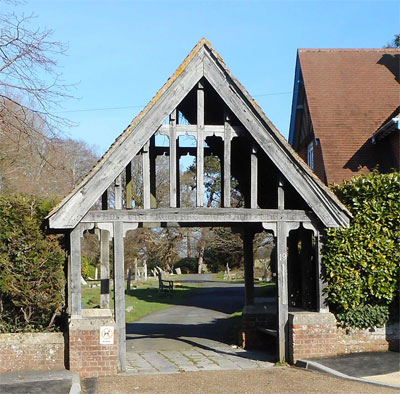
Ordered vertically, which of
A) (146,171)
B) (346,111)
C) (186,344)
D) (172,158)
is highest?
(346,111)

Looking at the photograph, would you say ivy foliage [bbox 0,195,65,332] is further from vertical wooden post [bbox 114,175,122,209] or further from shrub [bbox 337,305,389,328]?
shrub [bbox 337,305,389,328]

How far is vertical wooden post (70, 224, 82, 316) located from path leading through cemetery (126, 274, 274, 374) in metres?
1.64

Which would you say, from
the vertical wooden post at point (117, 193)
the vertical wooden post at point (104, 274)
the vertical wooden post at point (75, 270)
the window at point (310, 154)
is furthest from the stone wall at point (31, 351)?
the window at point (310, 154)

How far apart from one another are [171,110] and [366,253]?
4.87 m

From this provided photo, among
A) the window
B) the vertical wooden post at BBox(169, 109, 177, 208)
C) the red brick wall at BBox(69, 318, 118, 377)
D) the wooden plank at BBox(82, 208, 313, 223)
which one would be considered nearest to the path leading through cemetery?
the red brick wall at BBox(69, 318, 118, 377)

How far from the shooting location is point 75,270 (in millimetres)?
11078

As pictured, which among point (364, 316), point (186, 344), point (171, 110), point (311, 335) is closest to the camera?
point (171, 110)

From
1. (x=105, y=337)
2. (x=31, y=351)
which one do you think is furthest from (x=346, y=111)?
(x=31, y=351)

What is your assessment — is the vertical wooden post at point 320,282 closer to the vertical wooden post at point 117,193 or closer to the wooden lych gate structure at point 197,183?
the wooden lych gate structure at point 197,183

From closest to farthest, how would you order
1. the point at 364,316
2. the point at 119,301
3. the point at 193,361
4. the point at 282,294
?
the point at 119,301 < the point at 282,294 < the point at 364,316 < the point at 193,361

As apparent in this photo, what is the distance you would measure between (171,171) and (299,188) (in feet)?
8.44

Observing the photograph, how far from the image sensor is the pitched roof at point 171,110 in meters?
11.2

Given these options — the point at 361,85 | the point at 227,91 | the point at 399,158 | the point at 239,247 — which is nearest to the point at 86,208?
the point at 227,91

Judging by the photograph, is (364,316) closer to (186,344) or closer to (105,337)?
(186,344)
